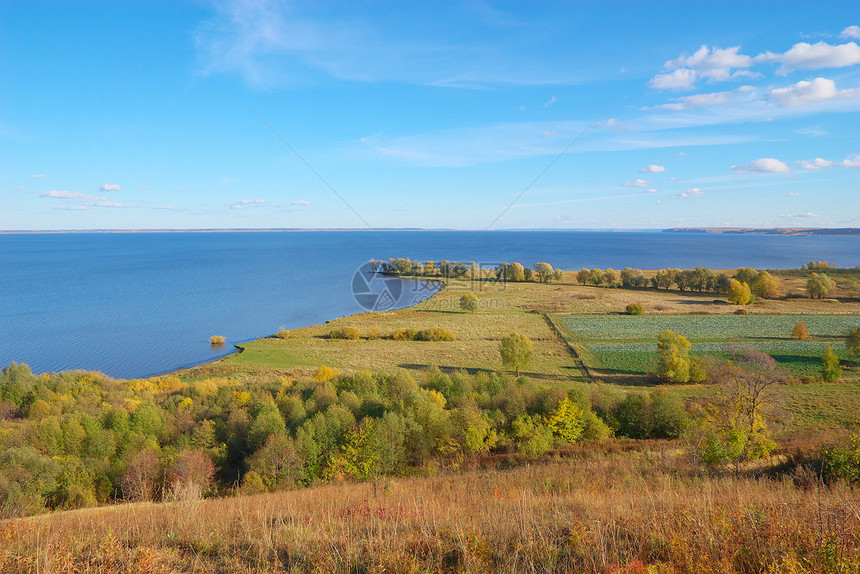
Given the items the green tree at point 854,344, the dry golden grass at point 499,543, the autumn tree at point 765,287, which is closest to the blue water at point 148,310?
the dry golden grass at point 499,543

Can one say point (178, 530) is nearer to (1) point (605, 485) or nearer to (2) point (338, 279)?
(1) point (605, 485)

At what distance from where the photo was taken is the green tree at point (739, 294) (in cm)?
6881

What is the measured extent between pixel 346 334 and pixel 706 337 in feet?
146

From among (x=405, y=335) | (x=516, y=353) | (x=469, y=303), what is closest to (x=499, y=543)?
(x=516, y=353)

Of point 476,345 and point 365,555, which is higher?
point 365,555

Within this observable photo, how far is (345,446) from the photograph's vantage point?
20000 millimetres

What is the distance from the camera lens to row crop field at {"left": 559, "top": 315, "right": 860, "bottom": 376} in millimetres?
41312

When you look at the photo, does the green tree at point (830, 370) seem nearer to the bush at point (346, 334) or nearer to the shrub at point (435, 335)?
the shrub at point (435, 335)

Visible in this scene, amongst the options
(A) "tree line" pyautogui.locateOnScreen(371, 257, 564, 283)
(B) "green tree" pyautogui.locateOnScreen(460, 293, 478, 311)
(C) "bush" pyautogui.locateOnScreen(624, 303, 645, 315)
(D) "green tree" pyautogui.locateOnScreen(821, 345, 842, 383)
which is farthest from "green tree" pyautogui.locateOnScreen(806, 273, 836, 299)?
(B) "green tree" pyautogui.locateOnScreen(460, 293, 478, 311)

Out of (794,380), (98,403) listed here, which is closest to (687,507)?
(98,403)

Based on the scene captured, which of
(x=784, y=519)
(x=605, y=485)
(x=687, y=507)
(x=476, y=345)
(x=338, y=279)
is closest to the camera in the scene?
(x=784, y=519)

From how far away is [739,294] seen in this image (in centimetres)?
6906

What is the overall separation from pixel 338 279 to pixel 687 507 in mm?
106590

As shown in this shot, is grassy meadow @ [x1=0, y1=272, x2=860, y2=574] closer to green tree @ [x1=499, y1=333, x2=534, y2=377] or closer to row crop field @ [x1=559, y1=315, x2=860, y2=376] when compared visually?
row crop field @ [x1=559, y1=315, x2=860, y2=376]
